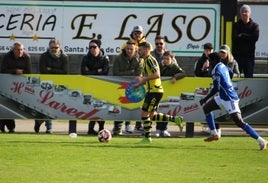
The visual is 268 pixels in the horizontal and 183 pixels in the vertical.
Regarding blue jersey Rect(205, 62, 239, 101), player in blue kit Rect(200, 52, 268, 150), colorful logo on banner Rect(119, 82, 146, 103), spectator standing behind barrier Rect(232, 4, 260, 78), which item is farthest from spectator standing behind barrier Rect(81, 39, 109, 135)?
blue jersey Rect(205, 62, 239, 101)

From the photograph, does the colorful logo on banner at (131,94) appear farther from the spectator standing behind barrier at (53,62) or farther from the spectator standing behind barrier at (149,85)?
the spectator standing behind barrier at (149,85)

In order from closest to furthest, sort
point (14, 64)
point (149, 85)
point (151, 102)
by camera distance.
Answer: point (151, 102) → point (149, 85) → point (14, 64)

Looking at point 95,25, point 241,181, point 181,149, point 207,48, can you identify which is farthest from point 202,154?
point 95,25

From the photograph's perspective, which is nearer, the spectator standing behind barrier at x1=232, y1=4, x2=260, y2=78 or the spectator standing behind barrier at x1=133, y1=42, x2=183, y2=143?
the spectator standing behind barrier at x1=133, y1=42, x2=183, y2=143

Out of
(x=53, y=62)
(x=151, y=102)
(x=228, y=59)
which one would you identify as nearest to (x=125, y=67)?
(x=53, y=62)

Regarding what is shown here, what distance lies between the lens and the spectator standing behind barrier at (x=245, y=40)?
71.6ft

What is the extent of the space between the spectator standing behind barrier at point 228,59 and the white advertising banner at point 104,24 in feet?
11.3

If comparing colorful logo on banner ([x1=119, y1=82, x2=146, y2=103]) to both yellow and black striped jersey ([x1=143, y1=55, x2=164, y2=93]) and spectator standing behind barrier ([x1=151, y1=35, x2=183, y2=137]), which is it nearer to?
spectator standing behind barrier ([x1=151, y1=35, x2=183, y2=137])

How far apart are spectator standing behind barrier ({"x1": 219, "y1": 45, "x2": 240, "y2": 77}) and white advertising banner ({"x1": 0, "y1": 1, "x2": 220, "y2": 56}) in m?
3.43

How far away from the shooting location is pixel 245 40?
22016 millimetres

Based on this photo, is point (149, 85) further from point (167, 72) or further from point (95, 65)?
point (95, 65)

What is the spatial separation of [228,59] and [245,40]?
2.09 metres

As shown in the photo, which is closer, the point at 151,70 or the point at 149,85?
the point at 151,70

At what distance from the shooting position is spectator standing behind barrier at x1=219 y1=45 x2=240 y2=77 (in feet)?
63.0
